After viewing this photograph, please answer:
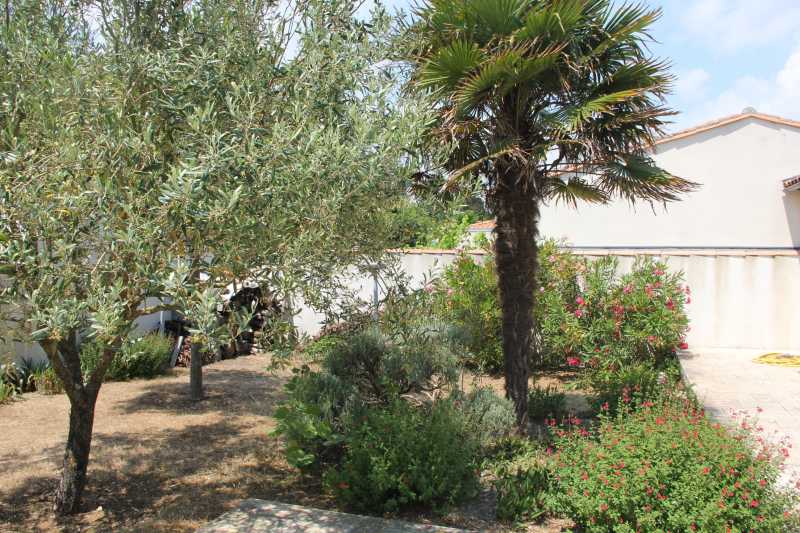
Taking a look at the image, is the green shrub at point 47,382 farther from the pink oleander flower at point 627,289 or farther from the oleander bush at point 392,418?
the pink oleander flower at point 627,289

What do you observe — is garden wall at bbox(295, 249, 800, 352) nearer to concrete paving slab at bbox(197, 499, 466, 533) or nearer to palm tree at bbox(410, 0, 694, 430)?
palm tree at bbox(410, 0, 694, 430)

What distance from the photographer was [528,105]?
22.9ft

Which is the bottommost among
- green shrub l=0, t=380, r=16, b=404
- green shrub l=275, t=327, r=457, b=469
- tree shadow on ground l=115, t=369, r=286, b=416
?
tree shadow on ground l=115, t=369, r=286, b=416

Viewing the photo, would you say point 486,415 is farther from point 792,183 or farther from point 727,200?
point 727,200

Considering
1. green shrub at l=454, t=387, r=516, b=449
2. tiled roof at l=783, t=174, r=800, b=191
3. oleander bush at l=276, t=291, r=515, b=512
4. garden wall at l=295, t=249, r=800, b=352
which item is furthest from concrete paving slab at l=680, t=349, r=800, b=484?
tiled roof at l=783, t=174, r=800, b=191

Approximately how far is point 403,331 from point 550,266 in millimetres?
7319

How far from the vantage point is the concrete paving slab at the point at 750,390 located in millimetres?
7109

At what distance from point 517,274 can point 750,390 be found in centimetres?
444

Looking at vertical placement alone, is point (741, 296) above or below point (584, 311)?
above

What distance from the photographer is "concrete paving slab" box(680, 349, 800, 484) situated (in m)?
7.11

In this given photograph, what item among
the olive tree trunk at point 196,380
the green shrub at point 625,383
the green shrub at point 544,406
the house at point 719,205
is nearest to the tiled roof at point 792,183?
the house at point 719,205

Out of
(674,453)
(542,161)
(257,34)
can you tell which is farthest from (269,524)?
(542,161)

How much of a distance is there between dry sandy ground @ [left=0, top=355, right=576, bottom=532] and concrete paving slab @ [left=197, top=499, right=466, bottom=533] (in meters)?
0.45

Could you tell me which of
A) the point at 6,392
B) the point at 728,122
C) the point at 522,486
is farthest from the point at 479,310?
the point at 728,122
